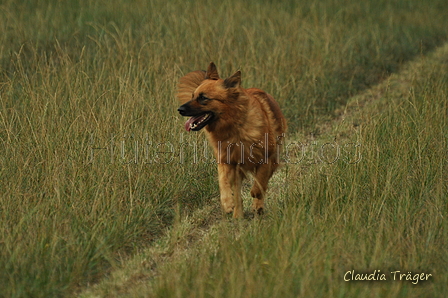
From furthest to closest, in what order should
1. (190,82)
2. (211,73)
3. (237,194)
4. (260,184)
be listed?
(190,82) → (211,73) → (260,184) → (237,194)

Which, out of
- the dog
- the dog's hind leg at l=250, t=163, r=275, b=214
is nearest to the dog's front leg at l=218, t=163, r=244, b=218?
the dog

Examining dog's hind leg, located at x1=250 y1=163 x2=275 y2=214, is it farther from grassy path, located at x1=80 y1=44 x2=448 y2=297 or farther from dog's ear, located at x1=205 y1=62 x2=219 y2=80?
dog's ear, located at x1=205 y1=62 x2=219 y2=80

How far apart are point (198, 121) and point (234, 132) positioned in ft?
1.02

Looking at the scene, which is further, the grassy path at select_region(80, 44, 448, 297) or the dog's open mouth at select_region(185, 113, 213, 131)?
the dog's open mouth at select_region(185, 113, 213, 131)

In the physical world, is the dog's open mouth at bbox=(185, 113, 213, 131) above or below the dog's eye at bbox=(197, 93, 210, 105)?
below

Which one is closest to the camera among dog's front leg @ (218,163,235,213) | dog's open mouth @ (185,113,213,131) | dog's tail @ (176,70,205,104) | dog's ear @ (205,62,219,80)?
dog's open mouth @ (185,113,213,131)

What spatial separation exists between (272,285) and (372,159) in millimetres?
2017

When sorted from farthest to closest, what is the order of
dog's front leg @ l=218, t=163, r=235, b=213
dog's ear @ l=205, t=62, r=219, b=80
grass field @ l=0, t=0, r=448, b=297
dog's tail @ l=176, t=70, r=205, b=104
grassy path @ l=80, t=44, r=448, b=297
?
dog's tail @ l=176, t=70, r=205, b=104 → dog's ear @ l=205, t=62, r=219, b=80 → dog's front leg @ l=218, t=163, r=235, b=213 → grass field @ l=0, t=0, r=448, b=297 → grassy path @ l=80, t=44, r=448, b=297

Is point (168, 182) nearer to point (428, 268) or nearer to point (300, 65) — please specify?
point (428, 268)

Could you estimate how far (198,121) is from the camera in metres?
4.76

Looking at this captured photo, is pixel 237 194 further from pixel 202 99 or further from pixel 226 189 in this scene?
pixel 202 99

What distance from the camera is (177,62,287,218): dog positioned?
472 cm

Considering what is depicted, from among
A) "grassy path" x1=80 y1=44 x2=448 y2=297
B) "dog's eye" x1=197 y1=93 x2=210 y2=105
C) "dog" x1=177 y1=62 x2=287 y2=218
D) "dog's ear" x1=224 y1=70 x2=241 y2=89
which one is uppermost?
"dog's ear" x1=224 y1=70 x2=241 y2=89

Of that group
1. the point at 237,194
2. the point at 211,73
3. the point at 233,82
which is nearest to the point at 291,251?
the point at 237,194
